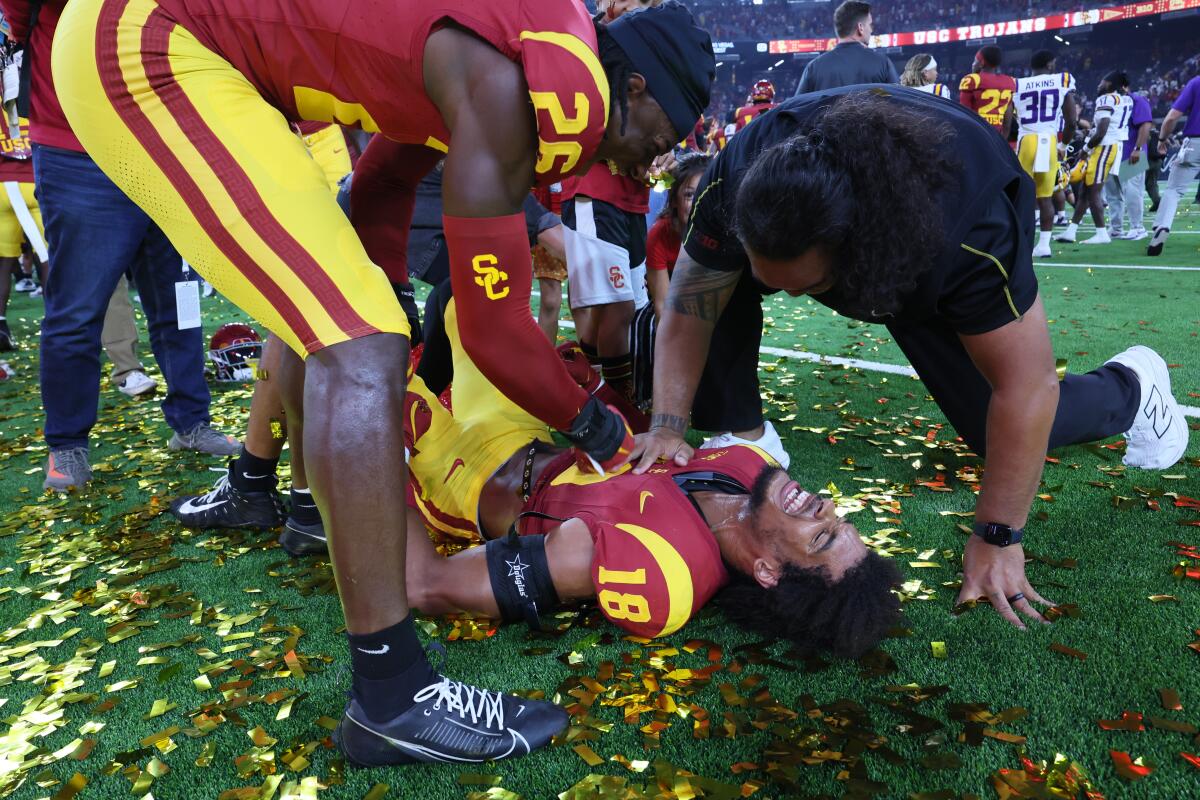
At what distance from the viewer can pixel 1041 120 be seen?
9406 millimetres

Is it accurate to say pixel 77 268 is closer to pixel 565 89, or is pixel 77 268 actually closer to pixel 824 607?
pixel 565 89

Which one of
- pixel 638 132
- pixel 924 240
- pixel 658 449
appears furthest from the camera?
pixel 658 449

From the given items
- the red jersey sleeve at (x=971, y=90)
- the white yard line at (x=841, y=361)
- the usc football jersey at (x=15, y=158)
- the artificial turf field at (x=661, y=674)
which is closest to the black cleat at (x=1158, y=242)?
the red jersey sleeve at (x=971, y=90)

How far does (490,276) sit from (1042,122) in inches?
400

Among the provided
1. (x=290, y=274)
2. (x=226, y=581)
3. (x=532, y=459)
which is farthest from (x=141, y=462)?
(x=290, y=274)

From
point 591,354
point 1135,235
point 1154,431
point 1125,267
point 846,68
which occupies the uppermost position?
point 846,68

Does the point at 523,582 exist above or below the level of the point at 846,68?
below

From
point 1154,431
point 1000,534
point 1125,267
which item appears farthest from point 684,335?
point 1125,267

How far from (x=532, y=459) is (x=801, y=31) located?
4285 centimetres

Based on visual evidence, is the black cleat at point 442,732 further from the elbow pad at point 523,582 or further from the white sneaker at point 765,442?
the white sneaker at point 765,442

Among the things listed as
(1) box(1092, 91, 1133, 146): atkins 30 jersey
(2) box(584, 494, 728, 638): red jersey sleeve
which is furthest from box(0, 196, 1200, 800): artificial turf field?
(1) box(1092, 91, 1133, 146): atkins 30 jersey

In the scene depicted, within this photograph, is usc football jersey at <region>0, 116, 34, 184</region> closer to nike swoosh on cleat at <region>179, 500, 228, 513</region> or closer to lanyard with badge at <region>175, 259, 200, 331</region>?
lanyard with badge at <region>175, 259, 200, 331</region>

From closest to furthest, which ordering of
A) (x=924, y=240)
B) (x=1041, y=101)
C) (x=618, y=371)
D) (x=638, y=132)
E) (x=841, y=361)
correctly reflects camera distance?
(x=638, y=132), (x=924, y=240), (x=618, y=371), (x=841, y=361), (x=1041, y=101)

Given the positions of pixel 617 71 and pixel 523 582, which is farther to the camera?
pixel 523 582
